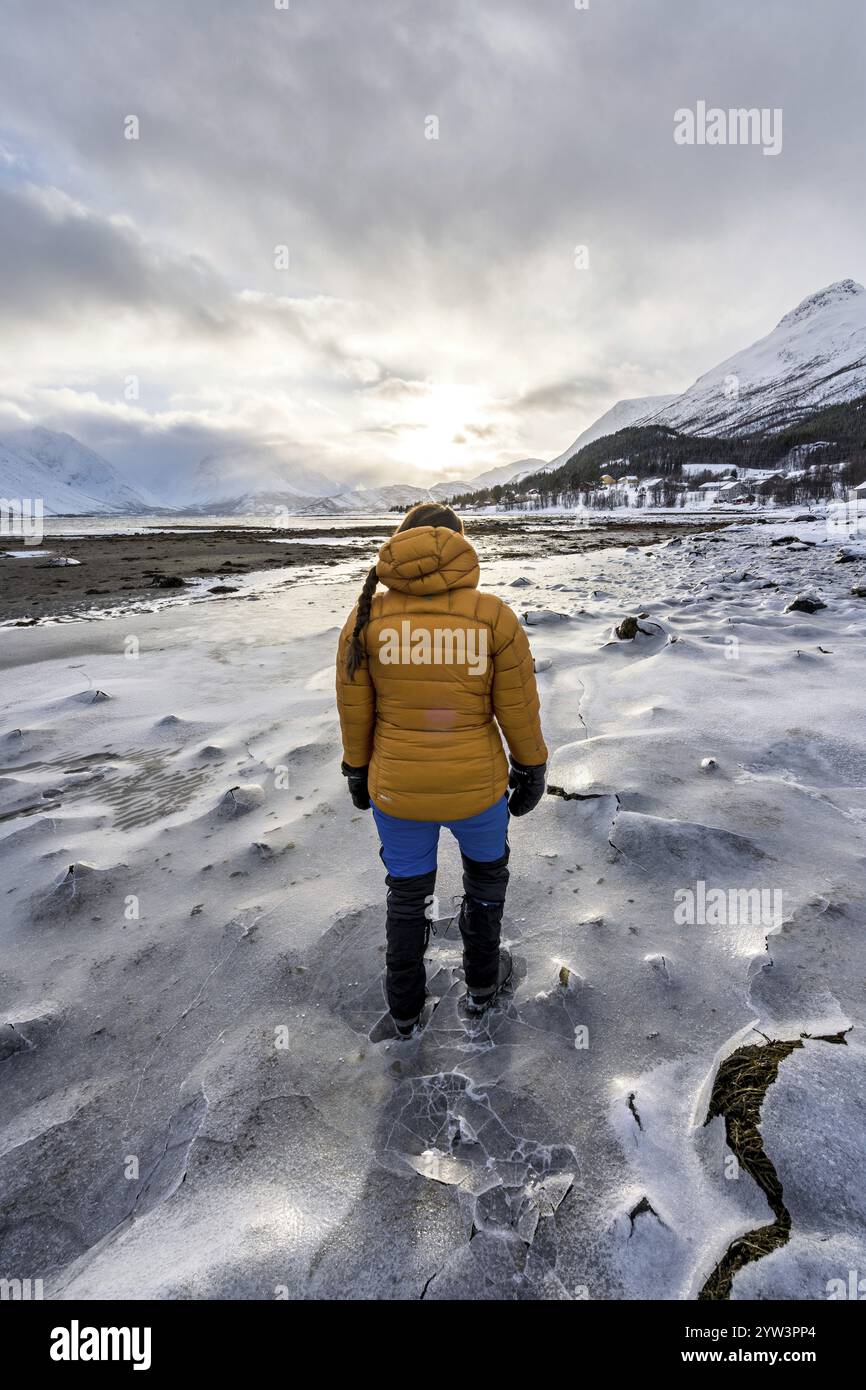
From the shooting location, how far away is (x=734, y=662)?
7.31 m

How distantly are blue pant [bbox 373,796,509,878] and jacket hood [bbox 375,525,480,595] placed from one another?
3.52ft

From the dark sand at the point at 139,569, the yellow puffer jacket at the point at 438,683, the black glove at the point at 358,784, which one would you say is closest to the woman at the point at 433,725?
the yellow puffer jacket at the point at 438,683

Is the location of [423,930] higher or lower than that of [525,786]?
lower

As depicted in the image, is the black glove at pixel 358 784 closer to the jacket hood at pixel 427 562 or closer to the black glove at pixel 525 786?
the black glove at pixel 525 786

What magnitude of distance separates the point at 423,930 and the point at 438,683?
1225mm

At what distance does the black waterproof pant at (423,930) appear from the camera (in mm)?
2602

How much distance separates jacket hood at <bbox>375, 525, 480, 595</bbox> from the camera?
2.29 metres

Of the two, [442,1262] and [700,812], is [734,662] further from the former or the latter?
[442,1262]

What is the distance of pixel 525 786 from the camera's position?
2.81 meters

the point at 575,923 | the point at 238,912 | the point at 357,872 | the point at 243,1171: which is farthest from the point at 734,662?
the point at 243,1171

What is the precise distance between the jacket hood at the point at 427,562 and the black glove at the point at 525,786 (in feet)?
3.27

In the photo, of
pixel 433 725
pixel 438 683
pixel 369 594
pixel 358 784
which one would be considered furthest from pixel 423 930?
pixel 369 594

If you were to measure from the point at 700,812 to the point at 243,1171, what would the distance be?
11.4ft

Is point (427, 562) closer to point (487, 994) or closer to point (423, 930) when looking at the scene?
point (423, 930)
